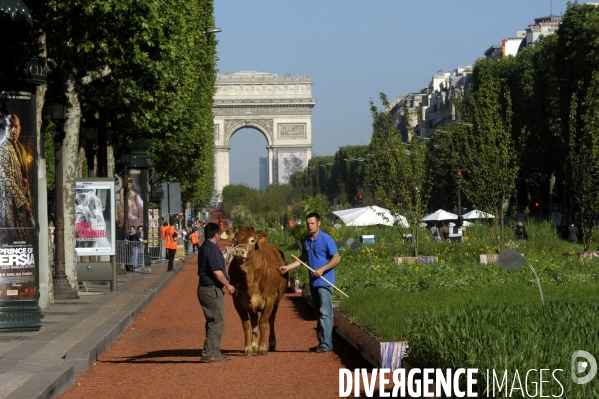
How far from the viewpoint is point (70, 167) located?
81.4ft

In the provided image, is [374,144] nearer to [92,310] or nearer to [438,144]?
[92,310]

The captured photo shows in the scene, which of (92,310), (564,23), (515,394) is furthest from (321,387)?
(564,23)

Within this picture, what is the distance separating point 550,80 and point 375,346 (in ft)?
168

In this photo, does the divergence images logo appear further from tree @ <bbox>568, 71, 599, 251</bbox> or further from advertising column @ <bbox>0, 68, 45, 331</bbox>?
tree @ <bbox>568, 71, 599, 251</bbox>

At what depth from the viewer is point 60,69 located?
25250 millimetres

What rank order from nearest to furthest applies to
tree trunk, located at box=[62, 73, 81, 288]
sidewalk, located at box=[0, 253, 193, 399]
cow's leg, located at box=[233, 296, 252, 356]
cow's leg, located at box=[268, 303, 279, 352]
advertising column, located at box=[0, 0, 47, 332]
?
sidewalk, located at box=[0, 253, 193, 399]
cow's leg, located at box=[233, 296, 252, 356]
cow's leg, located at box=[268, 303, 279, 352]
advertising column, located at box=[0, 0, 47, 332]
tree trunk, located at box=[62, 73, 81, 288]

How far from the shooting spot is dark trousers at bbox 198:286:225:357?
13281mm

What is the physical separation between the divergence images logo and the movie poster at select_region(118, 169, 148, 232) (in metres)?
31.9

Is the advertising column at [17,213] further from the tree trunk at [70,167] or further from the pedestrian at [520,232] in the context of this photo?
the pedestrian at [520,232]

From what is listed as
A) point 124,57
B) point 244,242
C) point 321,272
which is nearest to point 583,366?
point 244,242

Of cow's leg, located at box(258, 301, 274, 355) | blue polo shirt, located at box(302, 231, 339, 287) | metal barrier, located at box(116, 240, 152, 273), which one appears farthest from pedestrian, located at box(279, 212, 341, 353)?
metal barrier, located at box(116, 240, 152, 273)

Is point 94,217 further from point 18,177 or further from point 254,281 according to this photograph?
point 254,281

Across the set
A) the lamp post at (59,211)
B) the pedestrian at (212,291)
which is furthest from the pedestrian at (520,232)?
the pedestrian at (212,291)

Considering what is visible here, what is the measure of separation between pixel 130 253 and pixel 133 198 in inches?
156
